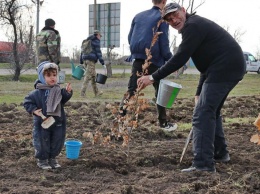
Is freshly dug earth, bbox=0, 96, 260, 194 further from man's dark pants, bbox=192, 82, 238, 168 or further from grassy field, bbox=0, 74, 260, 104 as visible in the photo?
grassy field, bbox=0, 74, 260, 104

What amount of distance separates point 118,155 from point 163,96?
1074 millimetres

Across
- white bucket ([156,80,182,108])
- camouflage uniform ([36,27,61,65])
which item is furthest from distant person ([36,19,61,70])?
white bucket ([156,80,182,108])

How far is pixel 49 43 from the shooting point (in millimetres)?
9422

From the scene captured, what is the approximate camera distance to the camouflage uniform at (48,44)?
30.9 feet

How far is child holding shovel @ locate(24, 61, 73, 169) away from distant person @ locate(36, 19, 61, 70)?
527 cm

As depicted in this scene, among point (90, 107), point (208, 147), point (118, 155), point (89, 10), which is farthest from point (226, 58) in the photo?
point (89, 10)

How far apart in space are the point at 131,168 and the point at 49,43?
18.9 ft

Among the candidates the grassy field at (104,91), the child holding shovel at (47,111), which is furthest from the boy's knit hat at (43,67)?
the grassy field at (104,91)

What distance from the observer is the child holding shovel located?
4207mm

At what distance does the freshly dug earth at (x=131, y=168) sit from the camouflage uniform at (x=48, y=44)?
3012 millimetres

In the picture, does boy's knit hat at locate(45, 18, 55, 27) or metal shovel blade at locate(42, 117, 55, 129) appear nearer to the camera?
metal shovel blade at locate(42, 117, 55, 129)

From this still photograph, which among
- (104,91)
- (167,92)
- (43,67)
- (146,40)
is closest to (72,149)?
(43,67)

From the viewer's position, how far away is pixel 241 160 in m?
4.66

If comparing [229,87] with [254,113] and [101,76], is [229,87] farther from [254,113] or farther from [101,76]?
[101,76]
